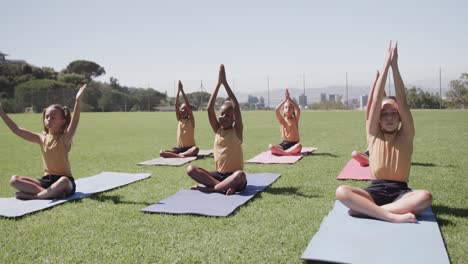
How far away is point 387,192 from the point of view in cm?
546

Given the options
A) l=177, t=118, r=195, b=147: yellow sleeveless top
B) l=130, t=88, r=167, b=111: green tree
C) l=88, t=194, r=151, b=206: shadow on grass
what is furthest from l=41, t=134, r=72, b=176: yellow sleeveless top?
l=130, t=88, r=167, b=111: green tree

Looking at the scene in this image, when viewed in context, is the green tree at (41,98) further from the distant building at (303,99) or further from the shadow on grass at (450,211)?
the shadow on grass at (450,211)

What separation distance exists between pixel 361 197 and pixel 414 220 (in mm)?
645

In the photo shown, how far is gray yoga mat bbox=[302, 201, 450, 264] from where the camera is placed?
13.0ft

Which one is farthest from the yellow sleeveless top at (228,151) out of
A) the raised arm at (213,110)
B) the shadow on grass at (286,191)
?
the shadow on grass at (286,191)

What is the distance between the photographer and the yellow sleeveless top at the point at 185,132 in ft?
38.8

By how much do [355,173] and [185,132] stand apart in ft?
17.1

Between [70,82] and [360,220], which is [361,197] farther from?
[70,82]

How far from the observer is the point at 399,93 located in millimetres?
5312

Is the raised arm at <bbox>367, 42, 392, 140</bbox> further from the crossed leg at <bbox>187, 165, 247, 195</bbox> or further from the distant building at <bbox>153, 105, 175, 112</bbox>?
the distant building at <bbox>153, 105, 175, 112</bbox>

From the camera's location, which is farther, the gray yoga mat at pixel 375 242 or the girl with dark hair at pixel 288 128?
the girl with dark hair at pixel 288 128

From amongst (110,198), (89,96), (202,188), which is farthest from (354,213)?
(89,96)

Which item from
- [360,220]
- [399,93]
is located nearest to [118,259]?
[360,220]

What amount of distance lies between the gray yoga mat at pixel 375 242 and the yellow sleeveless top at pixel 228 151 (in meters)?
2.42
